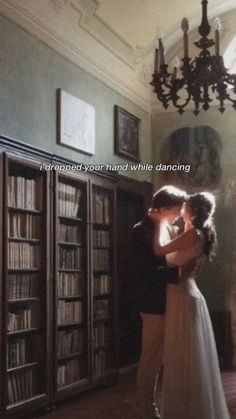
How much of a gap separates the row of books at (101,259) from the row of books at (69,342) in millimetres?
752

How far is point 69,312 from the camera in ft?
18.0

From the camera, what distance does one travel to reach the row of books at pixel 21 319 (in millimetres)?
4632

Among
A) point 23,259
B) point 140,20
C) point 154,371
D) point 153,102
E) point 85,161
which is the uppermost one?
point 140,20

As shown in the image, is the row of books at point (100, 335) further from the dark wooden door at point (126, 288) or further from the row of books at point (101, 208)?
the row of books at point (101, 208)

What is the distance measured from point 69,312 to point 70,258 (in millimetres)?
519

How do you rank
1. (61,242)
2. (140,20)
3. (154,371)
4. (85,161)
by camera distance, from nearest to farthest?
(154,371) → (61,242) → (85,161) → (140,20)

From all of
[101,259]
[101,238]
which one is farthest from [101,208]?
[101,259]

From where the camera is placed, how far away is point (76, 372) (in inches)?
220

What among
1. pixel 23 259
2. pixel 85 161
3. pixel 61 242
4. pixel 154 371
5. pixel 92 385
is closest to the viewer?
pixel 154 371

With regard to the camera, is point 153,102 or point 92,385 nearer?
point 92,385

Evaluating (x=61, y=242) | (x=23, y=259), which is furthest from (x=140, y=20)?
(x=23, y=259)

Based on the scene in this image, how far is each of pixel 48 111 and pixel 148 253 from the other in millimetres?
2025

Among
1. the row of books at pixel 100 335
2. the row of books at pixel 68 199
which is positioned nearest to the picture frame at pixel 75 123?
the row of books at pixel 68 199

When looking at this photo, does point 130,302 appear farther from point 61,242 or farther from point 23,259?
point 23,259
